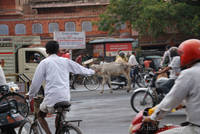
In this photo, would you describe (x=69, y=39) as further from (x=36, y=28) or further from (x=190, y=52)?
(x=190, y=52)

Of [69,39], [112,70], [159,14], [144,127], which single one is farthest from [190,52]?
[159,14]

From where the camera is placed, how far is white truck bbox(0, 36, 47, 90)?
19.0 m

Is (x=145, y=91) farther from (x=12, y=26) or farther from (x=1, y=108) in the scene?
(x=12, y=26)

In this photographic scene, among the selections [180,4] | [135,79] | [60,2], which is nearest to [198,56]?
[135,79]

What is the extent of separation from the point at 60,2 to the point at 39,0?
2686mm

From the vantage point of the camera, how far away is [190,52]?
3.98 meters

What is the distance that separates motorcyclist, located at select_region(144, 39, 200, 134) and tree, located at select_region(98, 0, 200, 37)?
112 feet

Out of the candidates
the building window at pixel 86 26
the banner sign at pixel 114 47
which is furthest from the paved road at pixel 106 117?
the building window at pixel 86 26

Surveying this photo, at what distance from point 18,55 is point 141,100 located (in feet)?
28.3

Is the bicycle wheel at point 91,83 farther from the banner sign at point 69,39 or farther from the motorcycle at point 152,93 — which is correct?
the motorcycle at point 152,93

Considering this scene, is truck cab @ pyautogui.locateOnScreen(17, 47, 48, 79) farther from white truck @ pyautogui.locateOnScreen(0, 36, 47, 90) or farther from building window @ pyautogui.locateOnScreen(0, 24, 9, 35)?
building window @ pyautogui.locateOnScreen(0, 24, 9, 35)

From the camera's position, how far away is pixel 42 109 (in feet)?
21.3

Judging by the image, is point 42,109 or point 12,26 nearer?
point 42,109

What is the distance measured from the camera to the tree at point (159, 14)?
38406mm
